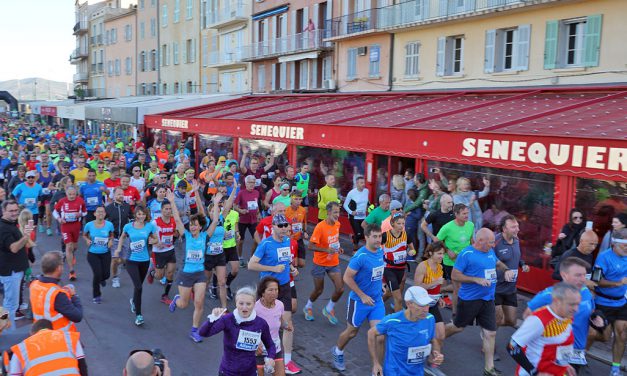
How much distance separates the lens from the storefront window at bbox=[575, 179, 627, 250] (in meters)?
8.71

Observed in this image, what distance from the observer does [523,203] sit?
10203 millimetres

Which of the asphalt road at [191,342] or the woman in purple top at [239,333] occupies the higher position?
the woman in purple top at [239,333]

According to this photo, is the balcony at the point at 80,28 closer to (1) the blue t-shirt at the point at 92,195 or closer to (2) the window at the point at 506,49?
(2) the window at the point at 506,49

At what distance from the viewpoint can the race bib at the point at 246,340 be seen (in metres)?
4.84

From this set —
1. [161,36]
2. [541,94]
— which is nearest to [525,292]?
[541,94]

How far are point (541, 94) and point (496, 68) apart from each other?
117 inches

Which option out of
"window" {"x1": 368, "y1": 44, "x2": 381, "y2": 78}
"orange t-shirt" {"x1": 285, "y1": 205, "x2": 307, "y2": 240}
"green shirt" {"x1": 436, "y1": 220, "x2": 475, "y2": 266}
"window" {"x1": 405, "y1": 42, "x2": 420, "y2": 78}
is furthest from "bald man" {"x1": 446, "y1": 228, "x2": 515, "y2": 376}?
"window" {"x1": 368, "y1": 44, "x2": 381, "y2": 78}

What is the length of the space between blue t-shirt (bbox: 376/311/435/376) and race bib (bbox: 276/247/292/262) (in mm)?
2142

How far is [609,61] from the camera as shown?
44.2ft

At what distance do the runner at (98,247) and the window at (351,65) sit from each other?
15.7m

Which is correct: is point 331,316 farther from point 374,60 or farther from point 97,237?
point 374,60

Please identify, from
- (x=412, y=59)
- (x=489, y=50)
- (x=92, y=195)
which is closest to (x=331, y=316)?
(x=92, y=195)

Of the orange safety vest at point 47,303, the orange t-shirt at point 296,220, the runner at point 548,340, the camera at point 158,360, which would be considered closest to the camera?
the camera at point 158,360

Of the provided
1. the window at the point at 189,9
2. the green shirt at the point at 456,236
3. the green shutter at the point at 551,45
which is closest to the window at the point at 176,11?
the window at the point at 189,9
